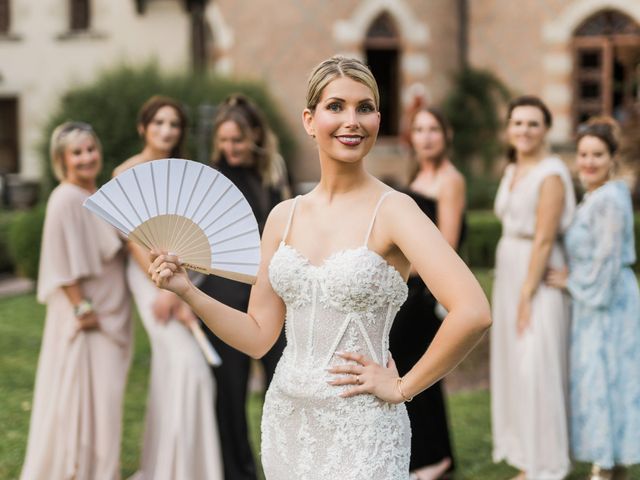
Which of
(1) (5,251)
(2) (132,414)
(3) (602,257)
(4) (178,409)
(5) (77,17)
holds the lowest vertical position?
(2) (132,414)

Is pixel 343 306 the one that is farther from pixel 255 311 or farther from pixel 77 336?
pixel 77 336

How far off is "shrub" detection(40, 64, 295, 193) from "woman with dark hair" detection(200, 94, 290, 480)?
410 inches

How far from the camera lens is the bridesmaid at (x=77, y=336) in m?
4.84

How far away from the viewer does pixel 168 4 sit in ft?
67.3

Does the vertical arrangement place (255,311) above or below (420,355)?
above

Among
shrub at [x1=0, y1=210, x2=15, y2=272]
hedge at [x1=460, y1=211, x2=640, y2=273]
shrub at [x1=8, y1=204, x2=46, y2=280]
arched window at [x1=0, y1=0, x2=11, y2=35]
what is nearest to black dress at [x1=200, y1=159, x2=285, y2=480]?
shrub at [x1=8, y1=204, x2=46, y2=280]

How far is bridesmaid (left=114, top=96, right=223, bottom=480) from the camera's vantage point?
4805 millimetres

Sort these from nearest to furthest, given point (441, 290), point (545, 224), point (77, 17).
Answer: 1. point (441, 290)
2. point (545, 224)
3. point (77, 17)

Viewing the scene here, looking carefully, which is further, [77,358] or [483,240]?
[483,240]

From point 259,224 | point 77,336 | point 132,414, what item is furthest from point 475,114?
point 77,336

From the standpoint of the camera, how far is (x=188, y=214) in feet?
8.77

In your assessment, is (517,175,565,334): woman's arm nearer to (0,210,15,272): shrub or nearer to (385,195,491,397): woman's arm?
(385,195,491,397): woman's arm

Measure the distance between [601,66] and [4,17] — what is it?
12735 millimetres

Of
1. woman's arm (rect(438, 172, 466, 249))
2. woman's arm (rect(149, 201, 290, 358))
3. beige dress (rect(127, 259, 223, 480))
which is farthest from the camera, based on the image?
woman's arm (rect(438, 172, 466, 249))
